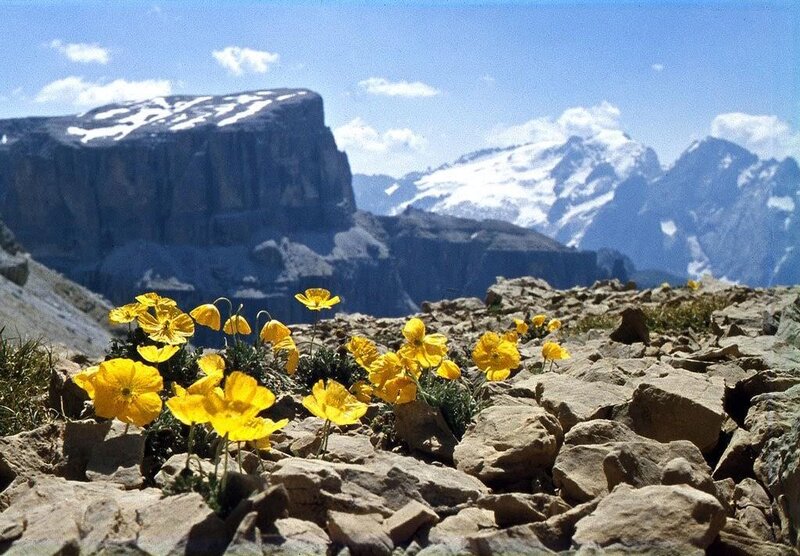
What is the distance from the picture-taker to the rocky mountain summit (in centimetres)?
334

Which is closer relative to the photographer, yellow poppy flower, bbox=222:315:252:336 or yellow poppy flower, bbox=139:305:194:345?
yellow poppy flower, bbox=139:305:194:345

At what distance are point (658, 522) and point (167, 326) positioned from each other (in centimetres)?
418

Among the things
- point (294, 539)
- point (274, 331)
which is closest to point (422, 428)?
point (274, 331)

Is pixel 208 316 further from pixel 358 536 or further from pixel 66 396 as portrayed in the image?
pixel 358 536

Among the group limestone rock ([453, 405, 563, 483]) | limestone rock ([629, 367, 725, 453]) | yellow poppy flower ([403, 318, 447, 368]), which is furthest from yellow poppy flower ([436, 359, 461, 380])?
limestone rock ([629, 367, 725, 453])

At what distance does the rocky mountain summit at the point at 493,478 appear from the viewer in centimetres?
334

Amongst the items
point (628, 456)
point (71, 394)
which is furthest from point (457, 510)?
point (71, 394)

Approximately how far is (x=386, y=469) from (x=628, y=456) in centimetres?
135

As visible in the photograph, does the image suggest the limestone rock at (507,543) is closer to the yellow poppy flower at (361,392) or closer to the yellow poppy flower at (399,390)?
the yellow poppy flower at (399,390)

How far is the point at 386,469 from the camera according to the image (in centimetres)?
437

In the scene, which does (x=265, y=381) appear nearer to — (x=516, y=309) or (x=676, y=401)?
(x=676, y=401)

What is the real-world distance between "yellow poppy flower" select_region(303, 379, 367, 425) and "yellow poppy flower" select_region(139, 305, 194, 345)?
214 cm

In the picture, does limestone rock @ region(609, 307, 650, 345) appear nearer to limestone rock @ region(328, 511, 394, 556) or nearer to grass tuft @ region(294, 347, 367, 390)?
grass tuft @ region(294, 347, 367, 390)

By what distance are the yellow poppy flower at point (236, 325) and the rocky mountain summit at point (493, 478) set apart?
78cm
